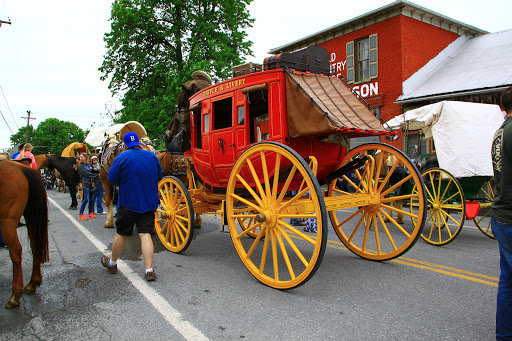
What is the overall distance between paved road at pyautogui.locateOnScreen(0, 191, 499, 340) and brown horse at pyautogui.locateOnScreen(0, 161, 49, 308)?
0.82ft

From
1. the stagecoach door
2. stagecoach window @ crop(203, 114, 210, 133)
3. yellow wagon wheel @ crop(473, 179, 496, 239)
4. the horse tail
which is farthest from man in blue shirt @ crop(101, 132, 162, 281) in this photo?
yellow wagon wheel @ crop(473, 179, 496, 239)

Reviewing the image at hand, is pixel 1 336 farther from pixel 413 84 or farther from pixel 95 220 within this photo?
pixel 413 84

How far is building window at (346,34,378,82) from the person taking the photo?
16.9 m

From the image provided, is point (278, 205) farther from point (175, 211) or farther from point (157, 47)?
point (157, 47)

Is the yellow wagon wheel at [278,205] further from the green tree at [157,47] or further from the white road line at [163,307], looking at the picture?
the green tree at [157,47]

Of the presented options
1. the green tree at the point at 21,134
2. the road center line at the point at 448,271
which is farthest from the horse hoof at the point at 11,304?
the green tree at the point at 21,134

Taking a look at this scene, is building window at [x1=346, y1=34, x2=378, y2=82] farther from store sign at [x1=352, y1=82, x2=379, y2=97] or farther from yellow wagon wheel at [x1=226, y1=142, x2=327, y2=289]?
yellow wagon wheel at [x1=226, y1=142, x2=327, y2=289]

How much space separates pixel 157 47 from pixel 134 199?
1740 cm

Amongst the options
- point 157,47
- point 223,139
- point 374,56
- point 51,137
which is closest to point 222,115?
point 223,139

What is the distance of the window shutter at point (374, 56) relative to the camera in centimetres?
→ 1680

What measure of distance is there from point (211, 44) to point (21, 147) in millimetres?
11629

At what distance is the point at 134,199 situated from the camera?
4.61 m

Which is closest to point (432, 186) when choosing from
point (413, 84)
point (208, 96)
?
point (208, 96)

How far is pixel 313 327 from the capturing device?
3.17m
